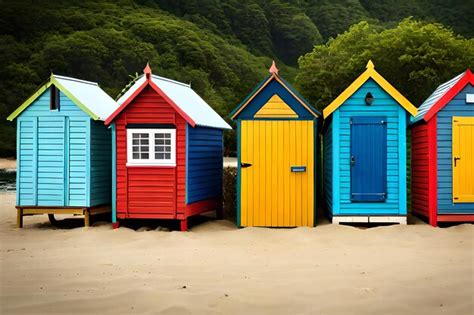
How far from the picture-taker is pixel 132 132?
502 inches

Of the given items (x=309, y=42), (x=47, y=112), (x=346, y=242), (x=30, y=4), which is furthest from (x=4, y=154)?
(x=346, y=242)

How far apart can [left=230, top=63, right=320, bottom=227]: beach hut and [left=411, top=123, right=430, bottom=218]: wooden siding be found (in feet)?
7.58

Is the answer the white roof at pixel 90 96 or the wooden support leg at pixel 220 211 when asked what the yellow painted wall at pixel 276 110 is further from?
the white roof at pixel 90 96

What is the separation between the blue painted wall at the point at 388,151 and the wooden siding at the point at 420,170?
0.59 meters

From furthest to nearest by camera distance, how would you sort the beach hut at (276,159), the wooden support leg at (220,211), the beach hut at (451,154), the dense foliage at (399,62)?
1. the dense foliage at (399,62)
2. the wooden support leg at (220,211)
3. the beach hut at (276,159)
4. the beach hut at (451,154)

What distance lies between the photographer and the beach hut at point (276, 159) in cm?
1273

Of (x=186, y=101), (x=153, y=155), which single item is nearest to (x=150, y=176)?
(x=153, y=155)

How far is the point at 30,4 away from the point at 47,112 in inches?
3711

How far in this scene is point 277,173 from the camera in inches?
503

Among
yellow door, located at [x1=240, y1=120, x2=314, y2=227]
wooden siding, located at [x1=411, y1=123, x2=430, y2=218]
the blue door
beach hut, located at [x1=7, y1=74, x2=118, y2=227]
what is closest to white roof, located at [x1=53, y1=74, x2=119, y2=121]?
beach hut, located at [x1=7, y1=74, x2=118, y2=227]

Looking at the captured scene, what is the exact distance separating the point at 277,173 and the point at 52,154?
4815 millimetres

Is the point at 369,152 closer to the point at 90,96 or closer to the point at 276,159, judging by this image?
the point at 276,159

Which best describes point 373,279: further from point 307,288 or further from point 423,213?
point 423,213

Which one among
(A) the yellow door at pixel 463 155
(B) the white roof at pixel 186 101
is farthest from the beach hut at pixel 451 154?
(B) the white roof at pixel 186 101
